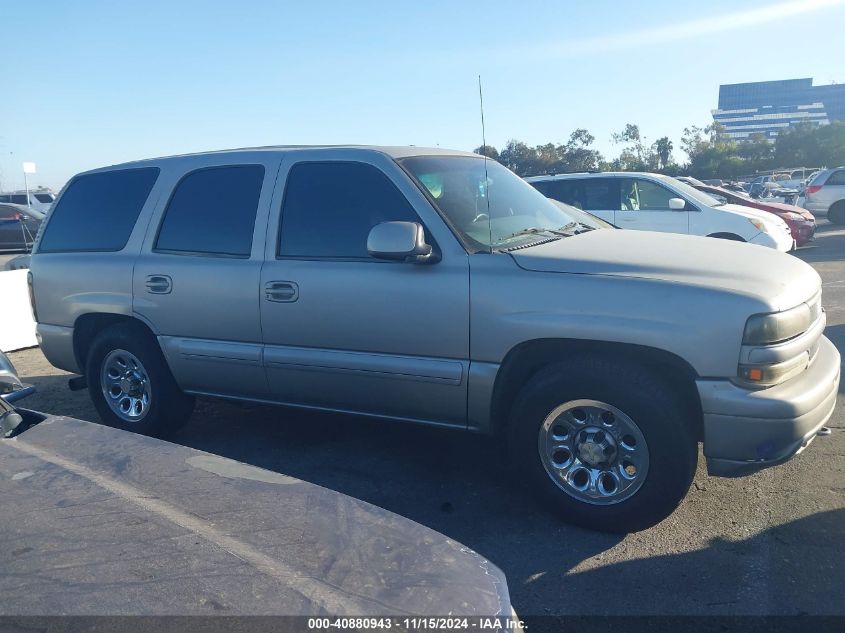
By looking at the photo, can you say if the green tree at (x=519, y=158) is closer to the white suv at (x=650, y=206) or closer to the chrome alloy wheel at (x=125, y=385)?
the white suv at (x=650, y=206)

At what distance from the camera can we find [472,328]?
3975mm

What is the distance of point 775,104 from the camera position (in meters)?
133

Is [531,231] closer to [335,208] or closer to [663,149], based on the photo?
[335,208]

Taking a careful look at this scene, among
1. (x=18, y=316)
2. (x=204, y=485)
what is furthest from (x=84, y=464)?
(x=18, y=316)

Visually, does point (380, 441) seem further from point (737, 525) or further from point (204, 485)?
point (204, 485)

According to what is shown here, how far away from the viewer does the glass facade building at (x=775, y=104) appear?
12675 centimetres

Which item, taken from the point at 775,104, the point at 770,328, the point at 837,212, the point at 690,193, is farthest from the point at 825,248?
the point at 775,104

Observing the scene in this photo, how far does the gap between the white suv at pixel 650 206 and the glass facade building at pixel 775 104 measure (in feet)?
408

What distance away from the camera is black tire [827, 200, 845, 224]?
20844 mm

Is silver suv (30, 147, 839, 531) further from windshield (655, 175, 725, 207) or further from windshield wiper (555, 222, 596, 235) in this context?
windshield (655, 175, 725, 207)

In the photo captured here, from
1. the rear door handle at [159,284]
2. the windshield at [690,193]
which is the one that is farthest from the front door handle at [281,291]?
the windshield at [690,193]

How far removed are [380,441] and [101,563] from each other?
3472 millimetres

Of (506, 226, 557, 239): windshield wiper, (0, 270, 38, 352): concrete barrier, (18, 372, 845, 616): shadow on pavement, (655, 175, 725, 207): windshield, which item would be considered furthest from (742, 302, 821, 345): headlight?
(655, 175, 725, 207): windshield

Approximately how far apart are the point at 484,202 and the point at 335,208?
879mm
